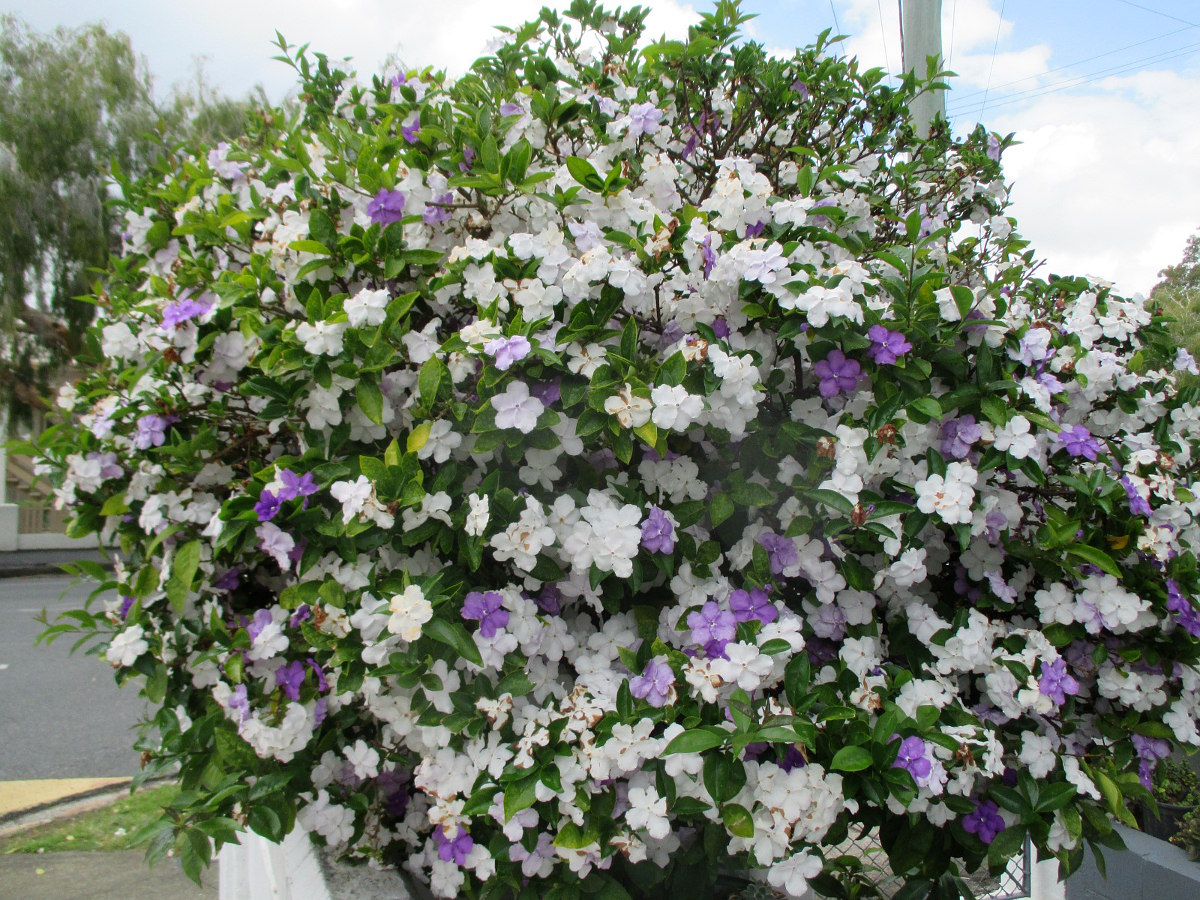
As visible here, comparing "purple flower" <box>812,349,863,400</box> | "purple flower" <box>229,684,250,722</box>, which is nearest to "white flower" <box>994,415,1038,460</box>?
"purple flower" <box>812,349,863,400</box>

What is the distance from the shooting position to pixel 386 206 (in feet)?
5.51

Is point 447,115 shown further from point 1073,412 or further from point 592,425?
point 1073,412

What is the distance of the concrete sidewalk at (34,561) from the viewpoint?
47.3 feet

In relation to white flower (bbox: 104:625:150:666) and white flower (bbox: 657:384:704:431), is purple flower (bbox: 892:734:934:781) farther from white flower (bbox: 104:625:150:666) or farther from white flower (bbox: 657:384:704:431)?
white flower (bbox: 104:625:150:666)

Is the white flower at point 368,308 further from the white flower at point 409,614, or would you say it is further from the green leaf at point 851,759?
the green leaf at point 851,759

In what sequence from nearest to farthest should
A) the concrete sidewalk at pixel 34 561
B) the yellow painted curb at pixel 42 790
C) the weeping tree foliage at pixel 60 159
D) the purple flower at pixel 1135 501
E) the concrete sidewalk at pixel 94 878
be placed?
the purple flower at pixel 1135 501, the concrete sidewalk at pixel 94 878, the yellow painted curb at pixel 42 790, the weeping tree foliage at pixel 60 159, the concrete sidewalk at pixel 34 561

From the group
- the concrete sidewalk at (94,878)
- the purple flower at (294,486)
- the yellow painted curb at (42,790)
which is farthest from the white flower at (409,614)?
the yellow painted curb at (42,790)

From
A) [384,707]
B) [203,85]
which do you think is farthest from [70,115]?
[384,707]

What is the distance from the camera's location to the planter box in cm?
310

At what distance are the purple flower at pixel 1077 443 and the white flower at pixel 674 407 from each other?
78cm

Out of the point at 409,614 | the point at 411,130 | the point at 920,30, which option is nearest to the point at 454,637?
the point at 409,614

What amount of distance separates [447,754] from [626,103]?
162 cm

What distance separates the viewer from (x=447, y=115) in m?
1.83

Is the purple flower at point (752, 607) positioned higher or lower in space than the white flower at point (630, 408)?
lower
